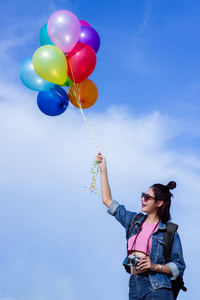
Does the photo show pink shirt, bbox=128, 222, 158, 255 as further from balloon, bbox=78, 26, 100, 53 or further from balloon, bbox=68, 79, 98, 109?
balloon, bbox=78, 26, 100, 53

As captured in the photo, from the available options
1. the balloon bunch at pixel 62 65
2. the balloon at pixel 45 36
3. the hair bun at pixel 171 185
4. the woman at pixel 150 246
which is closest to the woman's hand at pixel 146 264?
the woman at pixel 150 246

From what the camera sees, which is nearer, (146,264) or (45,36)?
(146,264)

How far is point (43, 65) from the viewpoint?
447 centimetres

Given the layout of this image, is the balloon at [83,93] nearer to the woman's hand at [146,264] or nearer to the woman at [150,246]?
the woman at [150,246]

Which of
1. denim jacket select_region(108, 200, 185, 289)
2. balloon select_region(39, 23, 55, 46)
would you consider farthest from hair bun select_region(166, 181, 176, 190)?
balloon select_region(39, 23, 55, 46)

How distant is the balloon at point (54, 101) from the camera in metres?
4.86

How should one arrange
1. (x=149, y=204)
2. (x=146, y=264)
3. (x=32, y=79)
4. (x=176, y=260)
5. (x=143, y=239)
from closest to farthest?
1. (x=146, y=264)
2. (x=176, y=260)
3. (x=143, y=239)
4. (x=149, y=204)
5. (x=32, y=79)

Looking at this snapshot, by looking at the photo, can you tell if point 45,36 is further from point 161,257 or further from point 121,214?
point 161,257

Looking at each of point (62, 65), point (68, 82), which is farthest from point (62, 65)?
point (68, 82)

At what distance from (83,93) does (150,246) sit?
265 centimetres

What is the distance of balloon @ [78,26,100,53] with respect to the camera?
4.94 metres

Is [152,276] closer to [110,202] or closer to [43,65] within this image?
[110,202]

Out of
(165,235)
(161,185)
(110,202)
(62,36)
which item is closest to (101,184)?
(110,202)

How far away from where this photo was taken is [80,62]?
4.59 m
